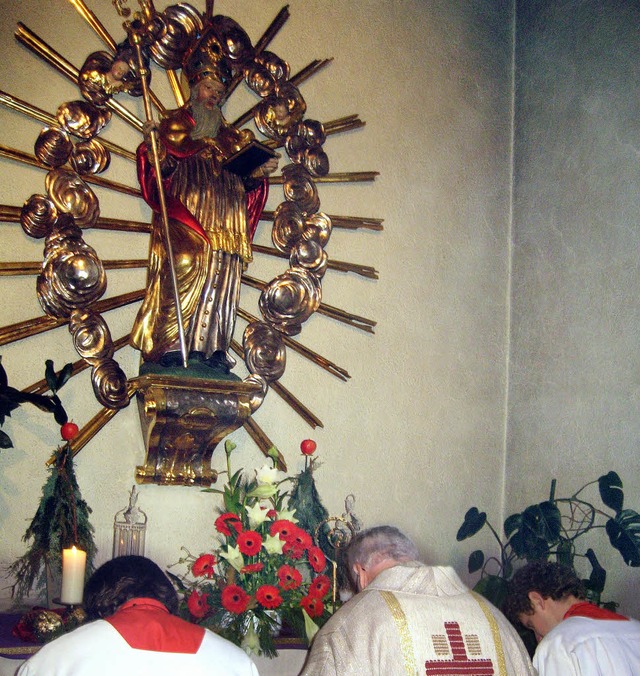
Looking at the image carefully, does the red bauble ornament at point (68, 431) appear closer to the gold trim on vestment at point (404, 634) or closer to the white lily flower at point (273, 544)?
the white lily flower at point (273, 544)

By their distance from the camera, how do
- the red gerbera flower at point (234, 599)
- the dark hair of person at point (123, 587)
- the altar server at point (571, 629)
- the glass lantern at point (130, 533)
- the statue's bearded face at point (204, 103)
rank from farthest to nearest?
the statue's bearded face at point (204, 103) < the glass lantern at point (130, 533) < the red gerbera flower at point (234, 599) < the altar server at point (571, 629) < the dark hair of person at point (123, 587)

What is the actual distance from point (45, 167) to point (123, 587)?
6.98 feet

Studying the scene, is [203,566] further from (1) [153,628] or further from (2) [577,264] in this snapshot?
(2) [577,264]

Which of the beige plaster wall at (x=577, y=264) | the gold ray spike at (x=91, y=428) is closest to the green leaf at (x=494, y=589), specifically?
the beige plaster wall at (x=577, y=264)

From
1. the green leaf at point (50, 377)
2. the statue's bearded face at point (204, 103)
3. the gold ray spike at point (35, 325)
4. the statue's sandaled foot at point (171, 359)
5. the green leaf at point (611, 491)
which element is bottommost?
the green leaf at point (611, 491)

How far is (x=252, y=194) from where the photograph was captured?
14.9 ft

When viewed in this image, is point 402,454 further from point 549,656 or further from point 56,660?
point 56,660

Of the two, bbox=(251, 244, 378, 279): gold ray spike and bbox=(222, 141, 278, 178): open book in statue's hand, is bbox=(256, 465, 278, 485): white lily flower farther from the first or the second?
bbox=(222, 141, 278, 178): open book in statue's hand

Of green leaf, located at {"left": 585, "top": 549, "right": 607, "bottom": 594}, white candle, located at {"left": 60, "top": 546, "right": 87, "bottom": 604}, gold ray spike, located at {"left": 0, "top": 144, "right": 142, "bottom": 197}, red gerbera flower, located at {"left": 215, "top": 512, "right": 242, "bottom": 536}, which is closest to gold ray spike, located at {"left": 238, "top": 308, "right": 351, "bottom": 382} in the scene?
gold ray spike, located at {"left": 0, "top": 144, "right": 142, "bottom": 197}

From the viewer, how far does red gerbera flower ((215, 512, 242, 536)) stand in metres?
3.60

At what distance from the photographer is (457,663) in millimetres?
3035

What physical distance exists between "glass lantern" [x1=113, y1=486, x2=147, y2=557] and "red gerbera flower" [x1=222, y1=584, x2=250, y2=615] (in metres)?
0.59

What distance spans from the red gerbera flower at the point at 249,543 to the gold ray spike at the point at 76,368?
96cm

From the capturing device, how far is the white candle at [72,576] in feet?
10.6
